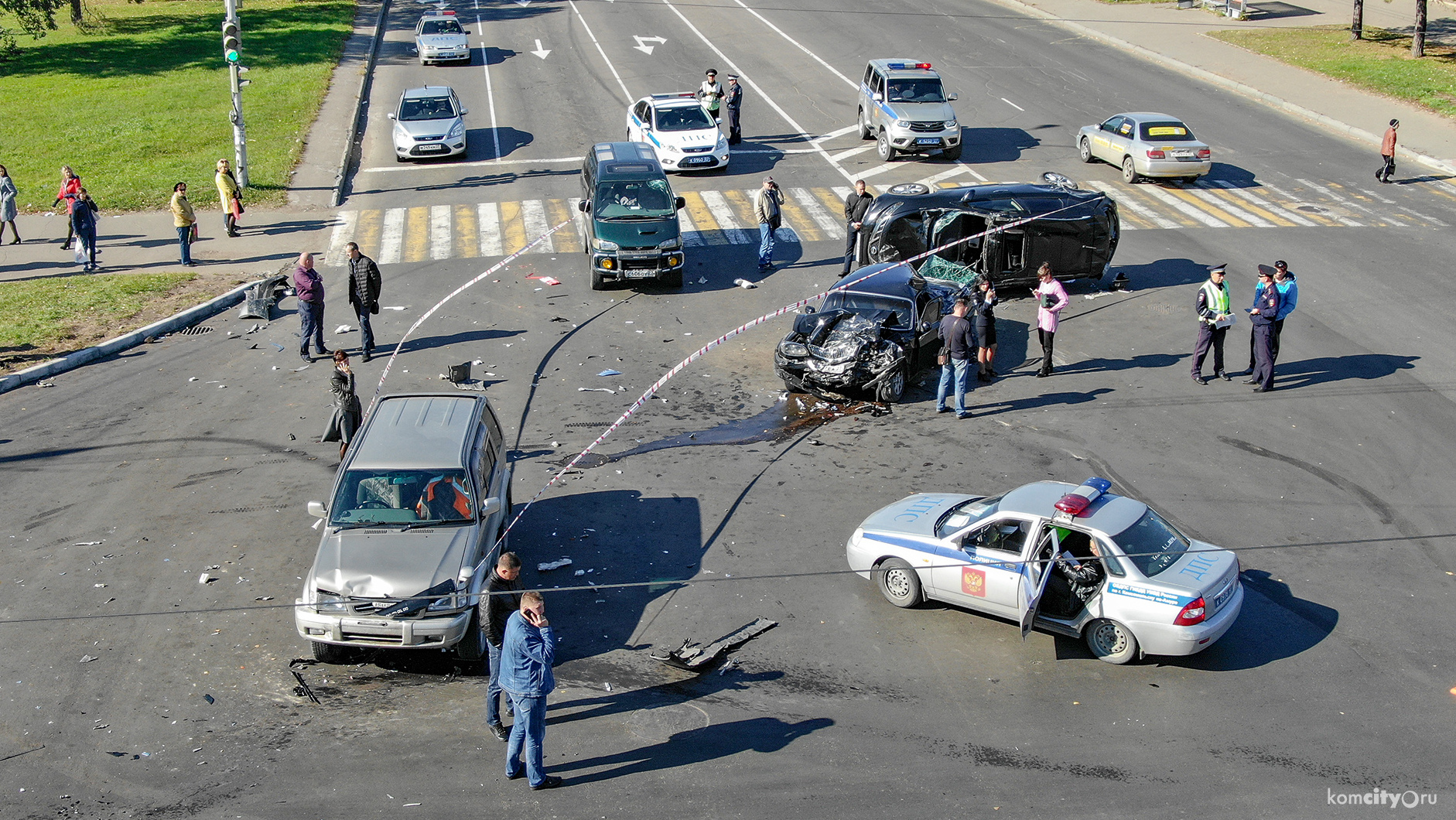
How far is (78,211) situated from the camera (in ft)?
69.9

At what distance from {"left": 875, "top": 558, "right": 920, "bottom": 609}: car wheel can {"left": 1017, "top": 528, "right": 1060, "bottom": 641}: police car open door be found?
1.07 metres

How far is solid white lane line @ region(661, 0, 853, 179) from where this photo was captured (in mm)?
29547

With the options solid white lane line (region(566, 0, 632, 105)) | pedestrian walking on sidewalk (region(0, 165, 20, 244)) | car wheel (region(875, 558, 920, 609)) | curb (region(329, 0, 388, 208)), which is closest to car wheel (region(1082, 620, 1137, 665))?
car wheel (region(875, 558, 920, 609))

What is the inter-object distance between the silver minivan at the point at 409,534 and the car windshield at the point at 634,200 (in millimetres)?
9513

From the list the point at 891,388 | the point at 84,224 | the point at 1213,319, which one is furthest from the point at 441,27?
the point at 1213,319

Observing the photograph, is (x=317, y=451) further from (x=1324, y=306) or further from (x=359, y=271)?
(x=1324, y=306)

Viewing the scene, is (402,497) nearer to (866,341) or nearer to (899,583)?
(899,583)

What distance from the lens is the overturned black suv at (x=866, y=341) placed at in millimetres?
16188

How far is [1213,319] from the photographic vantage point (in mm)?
16344

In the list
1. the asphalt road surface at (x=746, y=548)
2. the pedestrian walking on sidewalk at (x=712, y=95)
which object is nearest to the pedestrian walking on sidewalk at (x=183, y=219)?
the asphalt road surface at (x=746, y=548)

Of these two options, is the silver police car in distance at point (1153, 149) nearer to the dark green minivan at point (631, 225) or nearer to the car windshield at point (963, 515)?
the dark green minivan at point (631, 225)

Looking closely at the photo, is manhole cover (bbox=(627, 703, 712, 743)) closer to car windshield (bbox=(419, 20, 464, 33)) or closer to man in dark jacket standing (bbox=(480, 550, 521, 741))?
man in dark jacket standing (bbox=(480, 550, 521, 741))

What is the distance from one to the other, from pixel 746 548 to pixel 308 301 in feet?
30.4

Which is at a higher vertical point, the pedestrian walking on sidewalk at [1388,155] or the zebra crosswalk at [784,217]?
the pedestrian walking on sidewalk at [1388,155]
